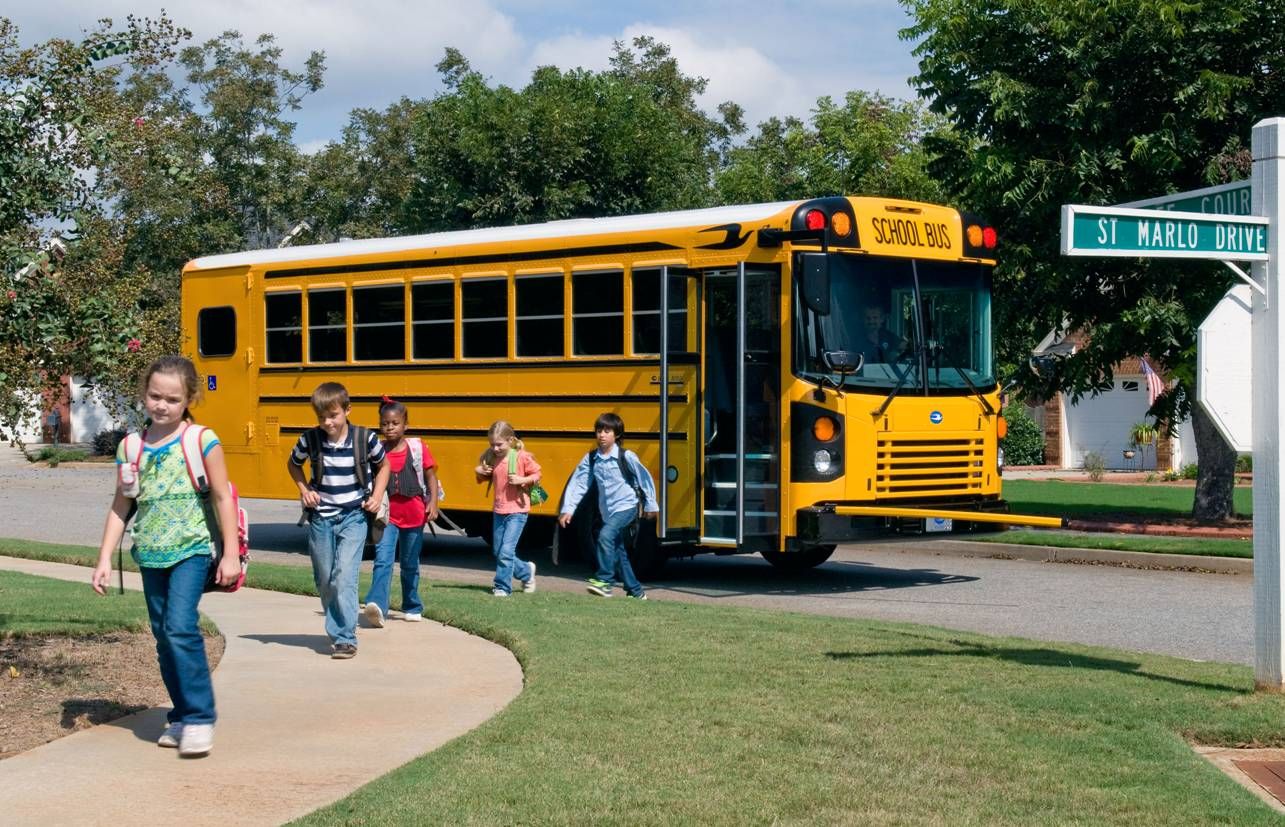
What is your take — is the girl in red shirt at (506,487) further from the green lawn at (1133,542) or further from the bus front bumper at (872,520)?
the green lawn at (1133,542)

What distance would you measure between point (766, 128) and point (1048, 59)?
40998mm

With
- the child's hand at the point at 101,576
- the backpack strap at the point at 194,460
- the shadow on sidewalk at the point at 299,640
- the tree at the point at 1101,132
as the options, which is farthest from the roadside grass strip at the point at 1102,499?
the child's hand at the point at 101,576

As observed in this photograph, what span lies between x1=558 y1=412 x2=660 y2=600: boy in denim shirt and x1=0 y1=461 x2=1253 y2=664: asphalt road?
92cm

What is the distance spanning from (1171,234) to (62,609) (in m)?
7.72

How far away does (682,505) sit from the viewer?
14570mm

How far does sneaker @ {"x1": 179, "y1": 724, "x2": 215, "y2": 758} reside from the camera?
7074 mm

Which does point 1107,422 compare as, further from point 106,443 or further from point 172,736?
point 172,736

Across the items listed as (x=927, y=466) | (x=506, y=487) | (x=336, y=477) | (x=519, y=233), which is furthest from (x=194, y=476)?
(x=519, y=233)

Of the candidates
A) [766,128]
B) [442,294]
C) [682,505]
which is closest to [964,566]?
[682,505]

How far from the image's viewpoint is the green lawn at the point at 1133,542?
16.5 m

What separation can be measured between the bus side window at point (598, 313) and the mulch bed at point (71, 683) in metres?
5.65

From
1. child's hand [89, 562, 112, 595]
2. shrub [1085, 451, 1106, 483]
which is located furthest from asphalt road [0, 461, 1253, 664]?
shrub [1085, 451, 1106, 483]

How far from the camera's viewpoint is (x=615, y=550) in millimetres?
13500

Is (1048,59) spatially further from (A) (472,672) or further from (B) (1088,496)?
(A) (472,672)
